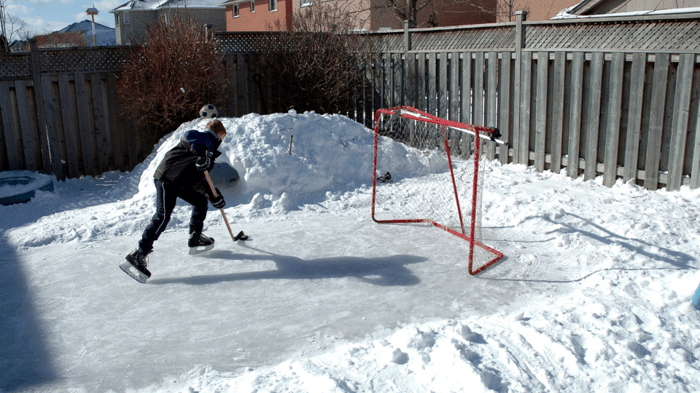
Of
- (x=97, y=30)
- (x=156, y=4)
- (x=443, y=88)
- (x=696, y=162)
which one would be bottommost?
(x=696, y=162)

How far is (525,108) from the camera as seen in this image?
788cm

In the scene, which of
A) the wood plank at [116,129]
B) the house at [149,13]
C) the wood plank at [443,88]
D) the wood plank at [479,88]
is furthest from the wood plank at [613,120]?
the house at [149,13]

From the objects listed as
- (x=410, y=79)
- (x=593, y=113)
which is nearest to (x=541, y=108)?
(x=593, y=113)

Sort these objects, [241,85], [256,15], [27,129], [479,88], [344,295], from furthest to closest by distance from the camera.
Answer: [256,15] < [241,85] < [479,88] < [27,129] < [344,295]

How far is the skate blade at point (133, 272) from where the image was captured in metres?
4.79

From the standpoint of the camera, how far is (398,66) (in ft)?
32.8

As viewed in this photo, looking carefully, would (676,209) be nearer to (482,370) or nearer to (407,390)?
(482,370)

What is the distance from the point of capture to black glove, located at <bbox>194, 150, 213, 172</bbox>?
4922mm

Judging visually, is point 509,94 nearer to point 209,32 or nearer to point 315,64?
point 315,64

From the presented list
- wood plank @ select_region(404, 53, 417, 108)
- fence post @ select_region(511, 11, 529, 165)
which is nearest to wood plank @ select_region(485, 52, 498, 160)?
fence post @ select_region(511, 11, 529, 165)

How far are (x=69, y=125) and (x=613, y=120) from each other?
7.76m

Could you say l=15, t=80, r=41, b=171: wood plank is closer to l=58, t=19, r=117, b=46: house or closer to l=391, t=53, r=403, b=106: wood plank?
l=391, t=53, r=403, b=106: wood plank

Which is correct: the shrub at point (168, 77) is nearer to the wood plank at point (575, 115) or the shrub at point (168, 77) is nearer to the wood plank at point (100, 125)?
the wood plank at point (100, 125)

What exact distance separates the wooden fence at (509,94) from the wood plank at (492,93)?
16 millimetres
